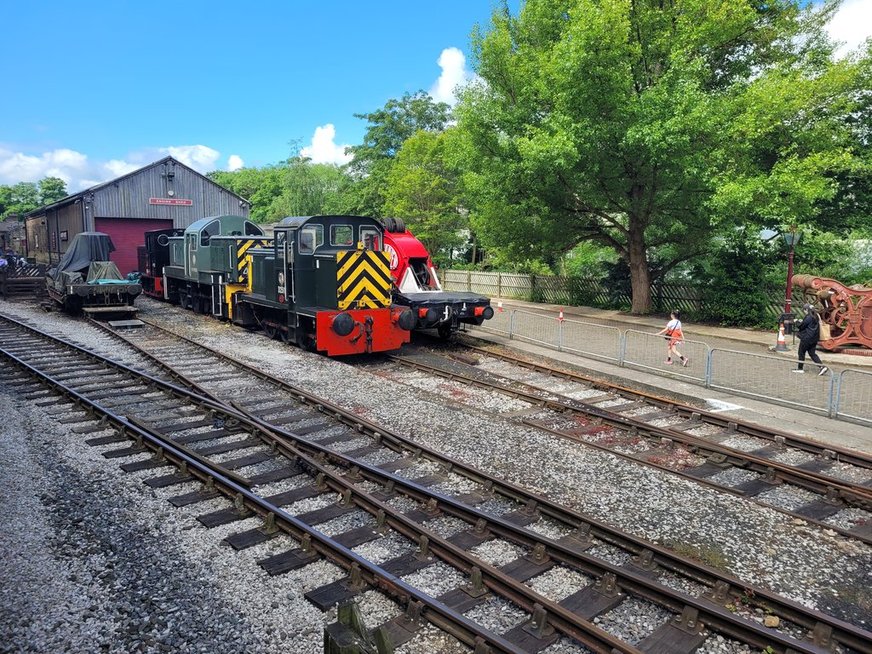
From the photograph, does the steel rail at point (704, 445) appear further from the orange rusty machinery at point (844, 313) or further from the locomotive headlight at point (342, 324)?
the orange rusty machinery at point (844, 313)

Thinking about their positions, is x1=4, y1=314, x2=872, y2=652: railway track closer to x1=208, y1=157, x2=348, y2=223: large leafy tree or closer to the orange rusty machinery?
the orange rusty machinery

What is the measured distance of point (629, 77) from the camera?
1723 cm

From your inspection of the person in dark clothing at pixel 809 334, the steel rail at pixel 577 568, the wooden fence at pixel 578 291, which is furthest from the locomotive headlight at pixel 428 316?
the wooden fence at pixel 578 291

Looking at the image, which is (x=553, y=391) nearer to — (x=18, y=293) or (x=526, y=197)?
(x=526, y=197)

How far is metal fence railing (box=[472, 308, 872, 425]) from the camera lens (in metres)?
9.80

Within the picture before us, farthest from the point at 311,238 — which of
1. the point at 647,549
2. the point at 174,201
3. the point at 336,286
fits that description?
the point at 174,201

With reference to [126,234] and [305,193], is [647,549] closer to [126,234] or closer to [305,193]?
[126,234]

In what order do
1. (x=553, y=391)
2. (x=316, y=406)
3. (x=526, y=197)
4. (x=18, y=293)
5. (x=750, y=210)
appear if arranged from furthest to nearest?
(x=18, y=293) → (x=526, y=197) → (x=750, y=210) → (x=553, y=391) → (x=316, y=406)

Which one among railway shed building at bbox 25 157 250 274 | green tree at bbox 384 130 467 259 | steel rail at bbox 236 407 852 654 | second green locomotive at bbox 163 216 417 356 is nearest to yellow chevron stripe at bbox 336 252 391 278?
second green locomotive at bbox 163 216 417 356

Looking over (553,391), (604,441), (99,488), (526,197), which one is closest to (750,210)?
(526,197)

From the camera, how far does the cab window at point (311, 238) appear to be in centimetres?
1286

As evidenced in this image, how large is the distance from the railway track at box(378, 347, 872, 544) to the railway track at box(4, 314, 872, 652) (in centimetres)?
196

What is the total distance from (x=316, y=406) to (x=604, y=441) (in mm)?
4145

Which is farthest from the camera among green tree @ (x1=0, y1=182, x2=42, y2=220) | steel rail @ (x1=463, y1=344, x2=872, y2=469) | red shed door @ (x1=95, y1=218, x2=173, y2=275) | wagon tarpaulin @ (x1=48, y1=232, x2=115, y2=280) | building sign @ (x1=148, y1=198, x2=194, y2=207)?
green tree @ (x1=0, y1=182, x2=42, y2=220)
